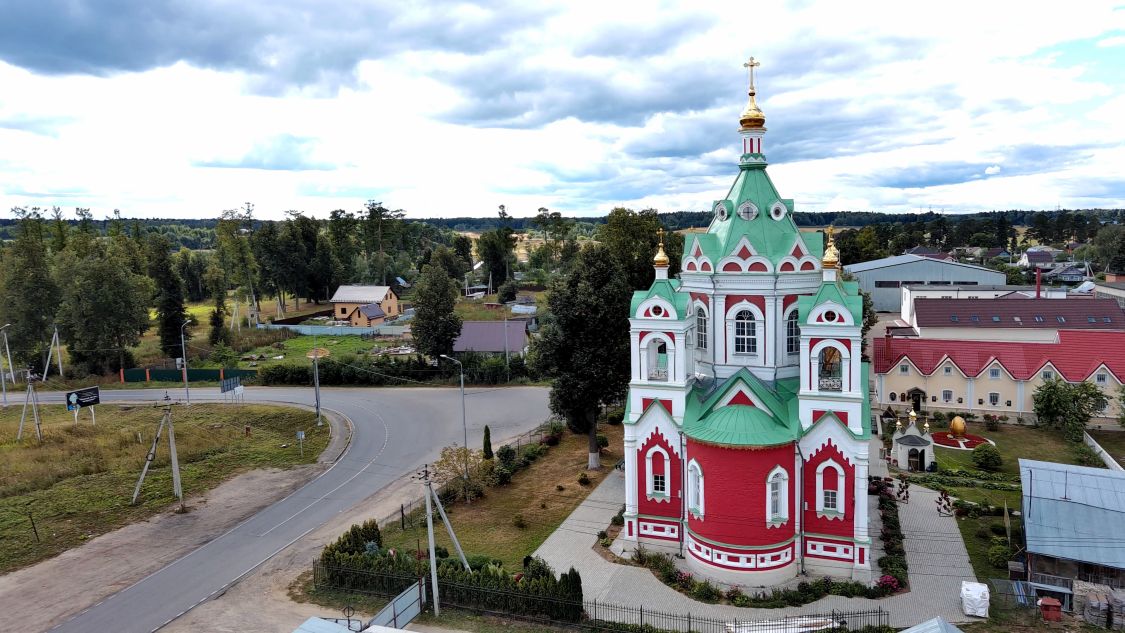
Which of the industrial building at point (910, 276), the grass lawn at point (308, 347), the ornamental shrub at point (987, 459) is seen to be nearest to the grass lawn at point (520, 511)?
the ornamental shrub at point (987, 459)

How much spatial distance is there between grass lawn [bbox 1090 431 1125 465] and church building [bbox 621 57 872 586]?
19.3 meters

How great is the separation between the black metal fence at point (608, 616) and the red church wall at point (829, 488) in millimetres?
3089

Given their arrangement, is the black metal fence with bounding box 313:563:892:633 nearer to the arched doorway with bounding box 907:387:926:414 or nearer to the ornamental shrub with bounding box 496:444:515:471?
the ornamental shrub with bounding box 496:444:515:471

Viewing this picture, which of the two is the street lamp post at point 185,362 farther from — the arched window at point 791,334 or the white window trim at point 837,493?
the white window trim at point 837,493

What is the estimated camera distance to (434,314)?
5656 centimetres

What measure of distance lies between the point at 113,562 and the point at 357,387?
3026 cm

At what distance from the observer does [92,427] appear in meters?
43.6

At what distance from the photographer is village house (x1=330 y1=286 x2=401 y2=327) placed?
80.7 metres

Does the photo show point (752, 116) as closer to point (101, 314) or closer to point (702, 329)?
point (702, 329)

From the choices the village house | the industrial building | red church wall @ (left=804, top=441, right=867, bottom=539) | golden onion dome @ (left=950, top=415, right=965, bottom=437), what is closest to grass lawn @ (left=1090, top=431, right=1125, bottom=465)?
golden onion dome @ (left=950, top=415, right=965, bottom=437)

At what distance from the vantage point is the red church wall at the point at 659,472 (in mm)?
24797

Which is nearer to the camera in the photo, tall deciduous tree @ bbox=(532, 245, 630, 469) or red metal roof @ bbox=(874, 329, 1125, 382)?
tall deciduous tree @ bbox=(532, 245, 630, 469)

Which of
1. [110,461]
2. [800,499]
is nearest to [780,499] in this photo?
[800,499]

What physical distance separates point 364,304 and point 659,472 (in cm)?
6432
